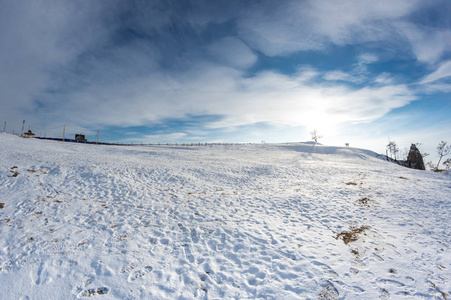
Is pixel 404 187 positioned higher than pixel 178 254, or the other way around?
pixel 404 187

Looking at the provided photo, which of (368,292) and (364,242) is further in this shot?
(364,242)

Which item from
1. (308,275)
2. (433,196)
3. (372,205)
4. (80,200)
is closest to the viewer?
(308,275)

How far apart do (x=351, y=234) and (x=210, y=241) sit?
6180 millimetres

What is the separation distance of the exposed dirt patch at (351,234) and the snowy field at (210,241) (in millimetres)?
47

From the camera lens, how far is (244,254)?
647 cm

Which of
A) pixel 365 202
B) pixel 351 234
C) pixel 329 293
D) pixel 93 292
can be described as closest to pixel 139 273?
pixel 93 292

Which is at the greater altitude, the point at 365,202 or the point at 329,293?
the point at 365,202

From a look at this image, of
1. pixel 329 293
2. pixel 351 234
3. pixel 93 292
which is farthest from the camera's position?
pixel 351 234

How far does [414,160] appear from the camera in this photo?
1741 inches

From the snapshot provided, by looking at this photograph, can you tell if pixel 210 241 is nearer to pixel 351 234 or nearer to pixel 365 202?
pixel 351 234

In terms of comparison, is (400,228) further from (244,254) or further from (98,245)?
(98,245)

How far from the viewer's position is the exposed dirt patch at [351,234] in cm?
763

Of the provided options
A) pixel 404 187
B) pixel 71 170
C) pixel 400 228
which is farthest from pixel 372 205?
pixel 71 170

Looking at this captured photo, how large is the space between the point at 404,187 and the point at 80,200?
74.9 ft
